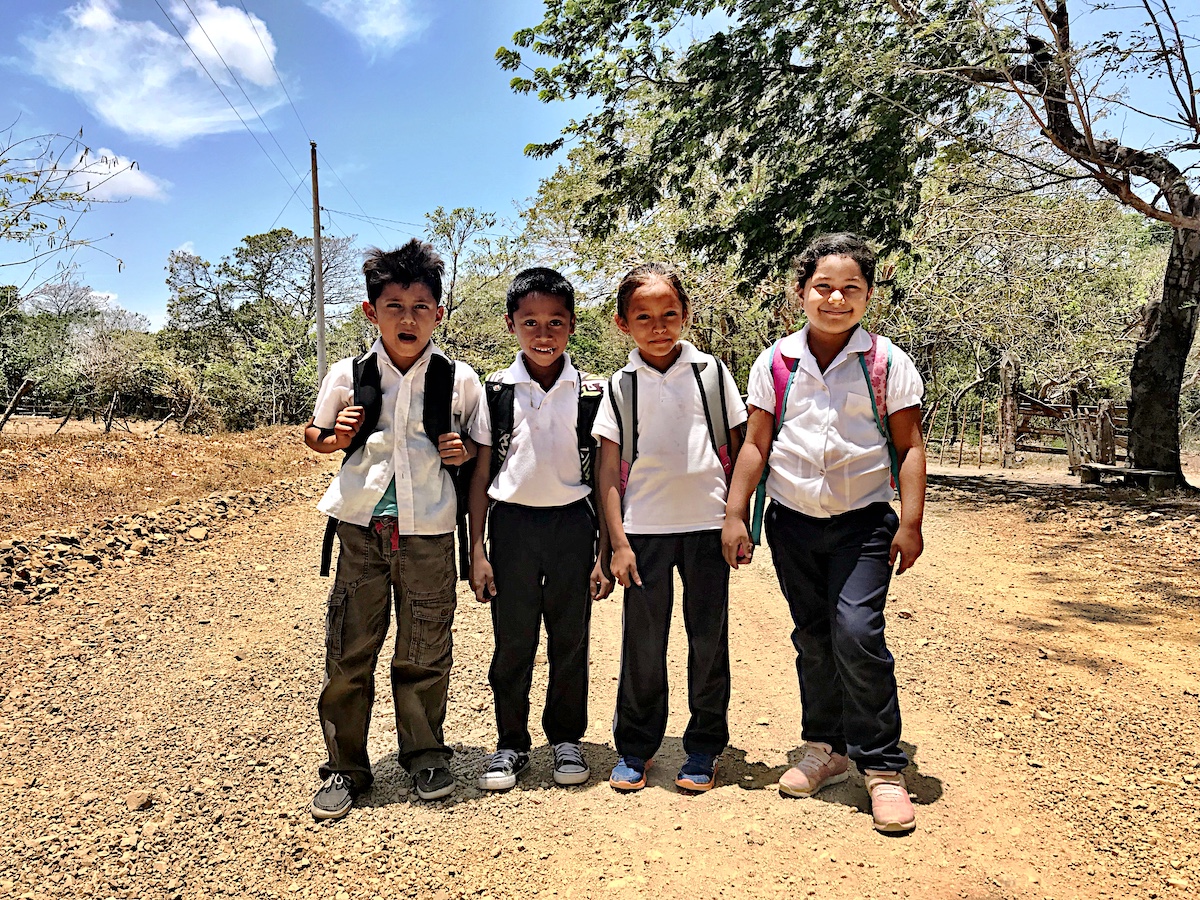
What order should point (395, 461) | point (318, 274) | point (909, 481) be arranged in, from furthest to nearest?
point (318, 274) < point (395, 461) < point (909, 481)

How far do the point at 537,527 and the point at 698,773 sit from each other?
1000 millimetres

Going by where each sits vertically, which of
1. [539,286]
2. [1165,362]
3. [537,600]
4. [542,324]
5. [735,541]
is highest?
[1165,362]

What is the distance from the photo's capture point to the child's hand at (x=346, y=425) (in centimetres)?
246

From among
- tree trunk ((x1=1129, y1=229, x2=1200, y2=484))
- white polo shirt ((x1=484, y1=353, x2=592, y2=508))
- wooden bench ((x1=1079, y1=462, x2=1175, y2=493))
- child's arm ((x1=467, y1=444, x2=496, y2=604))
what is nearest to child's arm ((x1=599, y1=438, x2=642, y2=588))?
white polo shirt ((x1=484, y1=353, x2=592, y2=508))

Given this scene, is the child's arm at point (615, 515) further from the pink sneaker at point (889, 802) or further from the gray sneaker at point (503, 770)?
the pink sneaker at point (889, 802)

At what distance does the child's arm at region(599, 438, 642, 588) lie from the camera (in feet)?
8.30

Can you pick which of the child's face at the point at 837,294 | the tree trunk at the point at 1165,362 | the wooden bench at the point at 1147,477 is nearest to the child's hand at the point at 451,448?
the child's face at the point at 837,294

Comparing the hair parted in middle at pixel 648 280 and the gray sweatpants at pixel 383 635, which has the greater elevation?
the hair parted in middle at pixel 648 280

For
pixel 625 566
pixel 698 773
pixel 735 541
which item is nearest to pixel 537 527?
pixel 625 566

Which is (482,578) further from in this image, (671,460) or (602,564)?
(671,460)

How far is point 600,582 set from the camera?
264 centimetres

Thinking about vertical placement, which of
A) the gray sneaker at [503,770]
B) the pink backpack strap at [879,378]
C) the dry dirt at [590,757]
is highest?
the pink backpack strap at [879,378]

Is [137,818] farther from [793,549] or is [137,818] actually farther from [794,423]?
[794,423]

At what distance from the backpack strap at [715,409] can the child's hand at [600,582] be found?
0.54 metres
